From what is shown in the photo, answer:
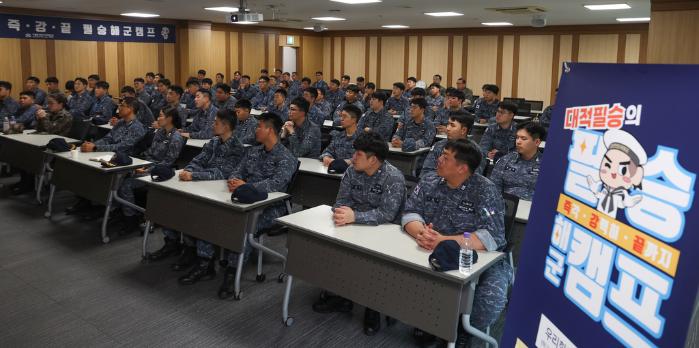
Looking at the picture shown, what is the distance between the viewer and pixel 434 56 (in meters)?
17.1

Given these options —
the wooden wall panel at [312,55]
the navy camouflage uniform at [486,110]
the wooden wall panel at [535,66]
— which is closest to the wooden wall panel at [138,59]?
the wooden wall panel at [312,55]

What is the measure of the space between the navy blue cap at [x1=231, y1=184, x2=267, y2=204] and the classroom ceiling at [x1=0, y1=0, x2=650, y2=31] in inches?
263

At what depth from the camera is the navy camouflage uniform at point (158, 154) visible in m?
5.50

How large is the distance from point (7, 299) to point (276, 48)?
15.0m

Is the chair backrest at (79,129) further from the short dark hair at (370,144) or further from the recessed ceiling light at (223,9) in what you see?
the recessed ceiling light at (223,9)

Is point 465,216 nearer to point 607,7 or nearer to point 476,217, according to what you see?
point 476,217

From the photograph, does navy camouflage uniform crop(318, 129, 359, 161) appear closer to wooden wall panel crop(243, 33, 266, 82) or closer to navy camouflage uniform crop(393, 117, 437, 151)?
navy camouflage uniform crop(393, 117, 437, 151)

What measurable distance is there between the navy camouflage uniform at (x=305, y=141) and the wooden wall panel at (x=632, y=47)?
35.3ft

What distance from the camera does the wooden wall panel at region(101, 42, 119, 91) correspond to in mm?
14195

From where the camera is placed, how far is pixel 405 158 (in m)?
6.51

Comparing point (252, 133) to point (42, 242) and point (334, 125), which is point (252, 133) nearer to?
point (334, 125)

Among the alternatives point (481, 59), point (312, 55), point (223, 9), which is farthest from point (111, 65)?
point (481, 59)

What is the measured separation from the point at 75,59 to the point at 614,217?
14990 millimetres

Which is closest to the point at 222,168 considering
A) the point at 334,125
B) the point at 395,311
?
the point at 395,311
